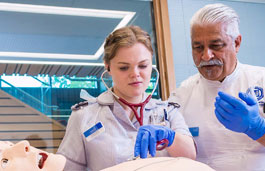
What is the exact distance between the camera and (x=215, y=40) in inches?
63.8

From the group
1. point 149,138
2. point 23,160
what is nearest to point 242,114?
point 149,138

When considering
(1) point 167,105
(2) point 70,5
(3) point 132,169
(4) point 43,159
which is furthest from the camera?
(2) point 70,5

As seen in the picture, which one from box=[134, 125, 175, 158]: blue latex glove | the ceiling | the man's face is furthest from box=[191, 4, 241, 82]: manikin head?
the ceiling

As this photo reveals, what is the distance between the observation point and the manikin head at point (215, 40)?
1623mm

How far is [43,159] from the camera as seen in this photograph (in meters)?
1.02

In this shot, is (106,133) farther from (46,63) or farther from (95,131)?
(46,63)

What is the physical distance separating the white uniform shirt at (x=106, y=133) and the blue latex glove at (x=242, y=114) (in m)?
0.19

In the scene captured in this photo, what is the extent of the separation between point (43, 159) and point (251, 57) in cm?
275

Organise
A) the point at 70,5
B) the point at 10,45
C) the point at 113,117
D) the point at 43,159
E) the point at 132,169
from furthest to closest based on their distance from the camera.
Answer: the point at 70,5 < the point at 10,45 < the point at 113,117 < the point at 43,159 < the point at 132,169

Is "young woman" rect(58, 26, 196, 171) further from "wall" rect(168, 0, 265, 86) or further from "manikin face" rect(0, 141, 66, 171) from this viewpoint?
"wall" rect(168, 0, 265, 86)

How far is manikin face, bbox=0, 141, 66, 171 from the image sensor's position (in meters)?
0.94

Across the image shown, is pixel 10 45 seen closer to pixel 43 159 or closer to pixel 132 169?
pixel 43 159

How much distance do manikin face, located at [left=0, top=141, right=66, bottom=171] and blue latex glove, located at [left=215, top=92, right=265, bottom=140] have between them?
0.74 meters

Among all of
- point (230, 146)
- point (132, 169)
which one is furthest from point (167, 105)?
point (132, 169)
